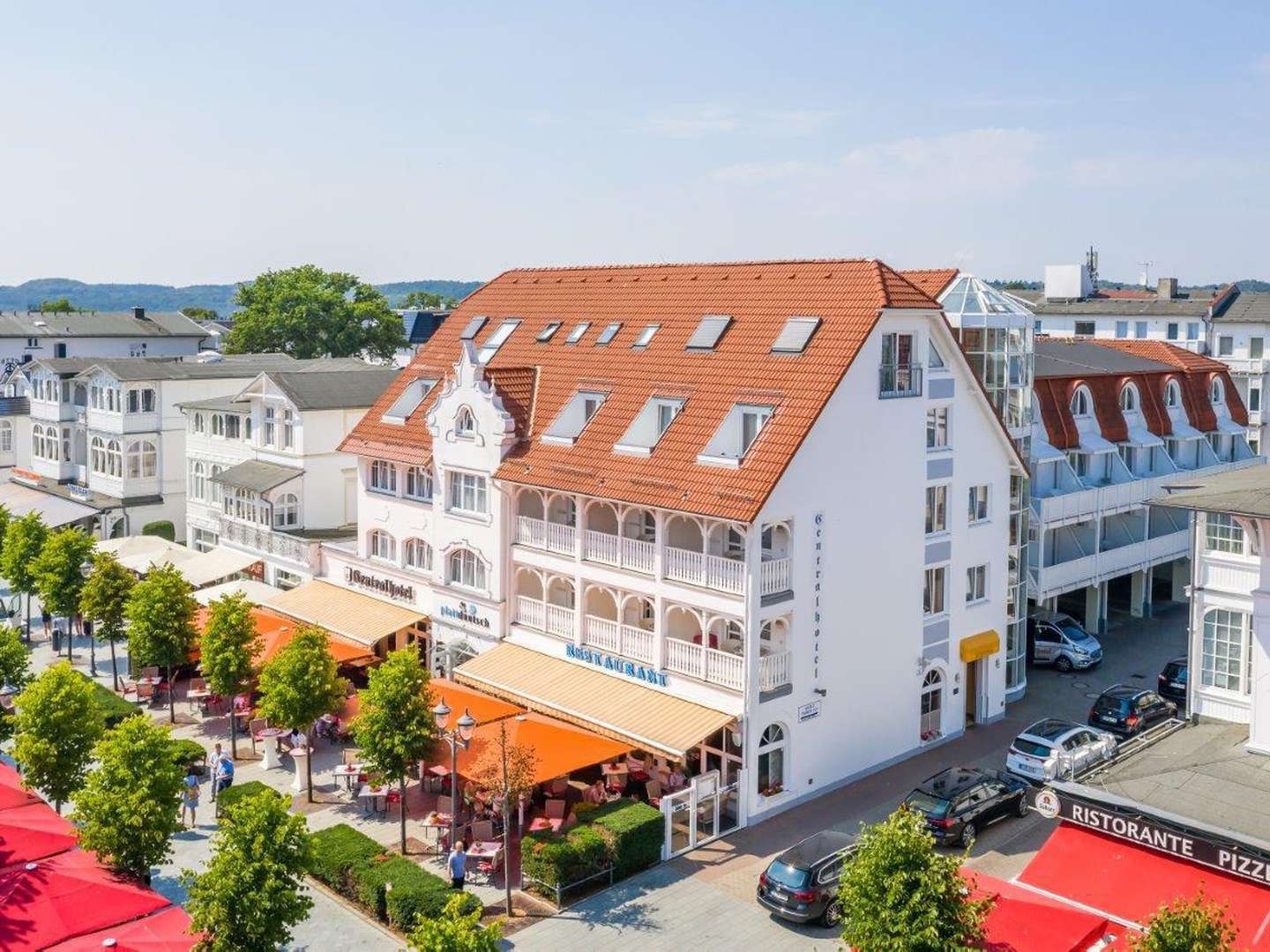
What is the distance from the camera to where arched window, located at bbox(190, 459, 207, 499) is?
54.3 meters

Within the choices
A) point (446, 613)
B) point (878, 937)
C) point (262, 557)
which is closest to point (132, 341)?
point (262, 557)

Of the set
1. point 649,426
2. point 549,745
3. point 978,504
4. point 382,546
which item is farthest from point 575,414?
point 978,504

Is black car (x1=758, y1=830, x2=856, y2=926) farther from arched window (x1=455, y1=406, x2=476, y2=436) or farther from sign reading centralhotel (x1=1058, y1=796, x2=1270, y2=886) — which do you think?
arched window (x1=455, y1=406, x2=476, y2=436)

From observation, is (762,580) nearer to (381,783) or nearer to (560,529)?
(560,529)

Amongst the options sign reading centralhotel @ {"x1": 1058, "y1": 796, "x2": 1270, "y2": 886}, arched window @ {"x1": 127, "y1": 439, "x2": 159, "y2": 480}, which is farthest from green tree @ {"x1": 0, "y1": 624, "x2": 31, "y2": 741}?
sign reading centralhotel @ {"x1": 1058, "y1": 796, "x2": 1270, "y2": 886}

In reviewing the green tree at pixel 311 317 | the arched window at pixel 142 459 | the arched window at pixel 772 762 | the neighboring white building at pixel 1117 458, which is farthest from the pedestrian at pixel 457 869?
the green tree at pixel 311 317

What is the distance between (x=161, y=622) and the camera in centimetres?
3750

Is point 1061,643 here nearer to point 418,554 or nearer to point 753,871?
point 753,871

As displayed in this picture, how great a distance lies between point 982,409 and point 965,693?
8.79 m

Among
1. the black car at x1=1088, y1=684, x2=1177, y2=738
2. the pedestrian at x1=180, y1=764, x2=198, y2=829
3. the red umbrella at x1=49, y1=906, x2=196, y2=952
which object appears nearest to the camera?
the red umbrella at x1=49, y1=906, x2=196, y2=952

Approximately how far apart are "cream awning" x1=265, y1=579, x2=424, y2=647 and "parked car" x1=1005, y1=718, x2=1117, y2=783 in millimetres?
18824

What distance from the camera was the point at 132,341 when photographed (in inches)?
4183

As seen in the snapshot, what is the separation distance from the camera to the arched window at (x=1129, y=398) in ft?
162

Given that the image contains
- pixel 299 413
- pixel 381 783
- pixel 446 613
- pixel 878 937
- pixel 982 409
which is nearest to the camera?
pixel 878 937
